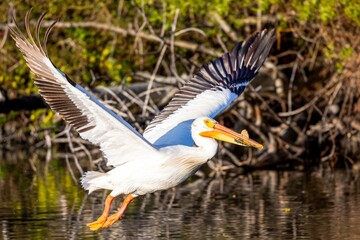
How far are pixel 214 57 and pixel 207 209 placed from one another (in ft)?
19.0

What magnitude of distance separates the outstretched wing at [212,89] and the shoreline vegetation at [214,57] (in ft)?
9.31

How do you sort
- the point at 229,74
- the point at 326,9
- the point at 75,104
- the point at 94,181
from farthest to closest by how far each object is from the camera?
the point at 326,9 < the point at 229,74 < the point at 94,181 < the point at 75,104

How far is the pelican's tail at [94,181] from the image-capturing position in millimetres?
9789

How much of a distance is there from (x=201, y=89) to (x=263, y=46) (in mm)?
754

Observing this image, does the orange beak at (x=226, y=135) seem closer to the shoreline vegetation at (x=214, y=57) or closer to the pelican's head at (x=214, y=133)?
the pelican's head at (x=214, y=133)

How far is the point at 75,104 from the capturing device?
9102mm

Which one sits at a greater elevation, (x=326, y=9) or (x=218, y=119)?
(x=326, y=9)

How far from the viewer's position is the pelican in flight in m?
9.07

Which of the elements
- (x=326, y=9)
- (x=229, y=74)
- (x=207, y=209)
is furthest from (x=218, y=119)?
(x=229, y=74)

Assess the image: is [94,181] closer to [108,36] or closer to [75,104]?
[75,104]

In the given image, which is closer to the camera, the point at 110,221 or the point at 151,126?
the point at 110,221

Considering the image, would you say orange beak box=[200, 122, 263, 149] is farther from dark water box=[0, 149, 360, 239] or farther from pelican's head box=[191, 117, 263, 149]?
dark water box=[0, 149, 360, 239]

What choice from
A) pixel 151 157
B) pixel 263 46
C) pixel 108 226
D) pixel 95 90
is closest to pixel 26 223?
pixel 108 226

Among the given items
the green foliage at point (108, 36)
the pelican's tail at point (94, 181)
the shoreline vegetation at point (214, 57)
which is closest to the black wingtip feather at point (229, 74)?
the pelican's tail at point (94, 181)
